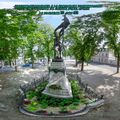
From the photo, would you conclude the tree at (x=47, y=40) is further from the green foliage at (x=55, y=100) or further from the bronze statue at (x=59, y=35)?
the green foliage at (x=55, y=100)

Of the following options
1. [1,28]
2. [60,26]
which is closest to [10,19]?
[1,28]

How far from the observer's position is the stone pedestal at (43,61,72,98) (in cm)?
2447

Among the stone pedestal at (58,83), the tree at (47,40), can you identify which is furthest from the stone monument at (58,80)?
the tree at (47,40)

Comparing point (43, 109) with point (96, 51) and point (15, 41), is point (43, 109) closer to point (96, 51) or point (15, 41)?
point (15, 41)

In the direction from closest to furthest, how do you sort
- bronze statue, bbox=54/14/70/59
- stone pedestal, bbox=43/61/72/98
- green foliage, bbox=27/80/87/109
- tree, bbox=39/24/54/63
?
green foliage, bbox=27/80/87/109 < stone pedestal, bbox=43/61/72/98 < bronze statue, bbox=54/14/70/59 < tree, bbox=39/24/54/63

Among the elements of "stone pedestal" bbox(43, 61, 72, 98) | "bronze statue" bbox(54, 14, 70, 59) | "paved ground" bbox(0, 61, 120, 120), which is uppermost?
"bronze statue" bbox(54, 14, 70, 59)

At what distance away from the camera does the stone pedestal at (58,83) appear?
24.5m

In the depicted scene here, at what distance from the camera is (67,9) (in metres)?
24.8

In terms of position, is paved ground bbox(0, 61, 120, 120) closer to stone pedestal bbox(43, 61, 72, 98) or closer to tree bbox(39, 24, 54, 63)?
stone pedestal bbox(43, 61, 72, 98)

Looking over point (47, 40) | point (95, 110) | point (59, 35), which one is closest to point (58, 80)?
point (59, 35)

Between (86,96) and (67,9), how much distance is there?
7.40 metres

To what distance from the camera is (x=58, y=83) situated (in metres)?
24.8

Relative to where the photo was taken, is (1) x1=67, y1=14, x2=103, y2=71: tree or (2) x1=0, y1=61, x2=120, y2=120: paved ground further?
(1) x1=67, y1=14, x2=103, y2=71: tree

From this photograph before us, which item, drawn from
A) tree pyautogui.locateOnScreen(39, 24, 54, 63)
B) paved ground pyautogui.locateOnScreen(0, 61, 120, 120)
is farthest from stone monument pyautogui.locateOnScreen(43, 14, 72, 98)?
tree pyautogui.locateOnScreen(39, 24, 54, 63)
